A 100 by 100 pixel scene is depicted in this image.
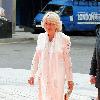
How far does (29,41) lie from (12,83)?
13.2 meters

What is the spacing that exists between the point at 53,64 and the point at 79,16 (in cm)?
2381

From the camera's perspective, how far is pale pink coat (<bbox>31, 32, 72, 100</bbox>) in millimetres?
6066

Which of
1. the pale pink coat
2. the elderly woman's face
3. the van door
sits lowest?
the van door

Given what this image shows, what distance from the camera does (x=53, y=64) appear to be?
239 inches

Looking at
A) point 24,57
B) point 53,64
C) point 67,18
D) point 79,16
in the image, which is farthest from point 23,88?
point 79,16

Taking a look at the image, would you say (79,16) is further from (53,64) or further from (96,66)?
(96,66)

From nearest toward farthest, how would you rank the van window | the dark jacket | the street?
the dark jacket, the street, the van window

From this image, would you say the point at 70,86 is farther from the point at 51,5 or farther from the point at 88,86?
the point at 51,5

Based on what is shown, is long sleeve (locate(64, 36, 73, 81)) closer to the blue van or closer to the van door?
the blue van

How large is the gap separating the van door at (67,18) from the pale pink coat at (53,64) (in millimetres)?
23417

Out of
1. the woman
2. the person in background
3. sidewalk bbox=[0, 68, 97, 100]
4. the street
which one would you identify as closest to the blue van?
the street

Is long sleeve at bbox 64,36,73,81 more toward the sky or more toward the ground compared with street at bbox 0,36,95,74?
more toward the sky

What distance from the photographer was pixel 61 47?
239 inches

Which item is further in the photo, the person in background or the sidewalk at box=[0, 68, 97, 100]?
the sidewalk at box=[0, 68, 97, 100]
